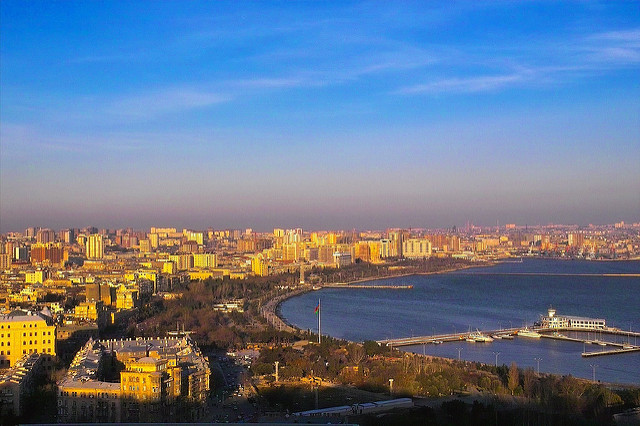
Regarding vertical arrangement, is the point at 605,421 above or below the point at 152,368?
below

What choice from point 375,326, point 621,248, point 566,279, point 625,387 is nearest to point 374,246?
point 566,279

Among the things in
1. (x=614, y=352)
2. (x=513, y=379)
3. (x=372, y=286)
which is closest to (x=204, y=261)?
(x=372, y=286)

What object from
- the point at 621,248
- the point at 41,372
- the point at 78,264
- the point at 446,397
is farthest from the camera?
the point at 621,248

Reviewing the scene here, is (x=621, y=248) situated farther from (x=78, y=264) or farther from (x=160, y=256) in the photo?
(x=78, y=264)

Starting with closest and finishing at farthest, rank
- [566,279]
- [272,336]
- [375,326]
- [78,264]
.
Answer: [272,336]
[375,326]
[566,279]
[78,264]

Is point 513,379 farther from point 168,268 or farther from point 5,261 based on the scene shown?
point 5,261

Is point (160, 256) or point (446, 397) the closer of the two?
point (446, 397)

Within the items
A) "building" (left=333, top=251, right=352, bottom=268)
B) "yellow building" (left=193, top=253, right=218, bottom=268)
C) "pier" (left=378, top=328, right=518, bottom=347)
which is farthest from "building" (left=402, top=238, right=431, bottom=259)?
"pier" (left=378, top=328, right=518, bottom=347)

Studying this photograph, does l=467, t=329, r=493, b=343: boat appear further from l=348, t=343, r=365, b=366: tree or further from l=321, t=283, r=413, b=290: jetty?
l=321, t=283, r=413, b=290: jetty
